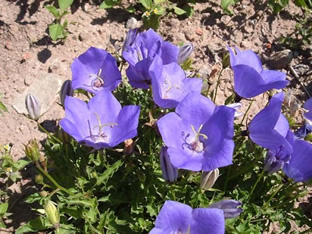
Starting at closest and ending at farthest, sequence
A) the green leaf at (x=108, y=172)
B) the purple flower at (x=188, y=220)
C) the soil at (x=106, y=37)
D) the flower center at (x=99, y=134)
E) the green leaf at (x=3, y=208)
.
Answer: the purple flower at (x=188, y=220), the flower center at (x=99, y=134), the green leaf at (x=108, y=172), the green leaf at (x=3, y=208), the soil at (x=106, y=37)

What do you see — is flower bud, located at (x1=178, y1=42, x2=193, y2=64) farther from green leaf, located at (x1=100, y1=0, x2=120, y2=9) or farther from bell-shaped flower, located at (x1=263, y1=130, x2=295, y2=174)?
green leaf, located at (x1=100, y1=0, x2=120, y2=9)

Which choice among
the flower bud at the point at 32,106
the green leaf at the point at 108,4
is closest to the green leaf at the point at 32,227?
the flower bud at the point at 32,106

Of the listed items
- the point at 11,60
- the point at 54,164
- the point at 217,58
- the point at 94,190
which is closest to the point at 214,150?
the point at 94,190

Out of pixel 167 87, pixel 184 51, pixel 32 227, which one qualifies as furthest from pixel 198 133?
pixel 32 227

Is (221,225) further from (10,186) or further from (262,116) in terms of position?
(10,186)

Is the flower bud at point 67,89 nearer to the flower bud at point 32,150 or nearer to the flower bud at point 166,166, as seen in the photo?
the flower bud at point 32,150

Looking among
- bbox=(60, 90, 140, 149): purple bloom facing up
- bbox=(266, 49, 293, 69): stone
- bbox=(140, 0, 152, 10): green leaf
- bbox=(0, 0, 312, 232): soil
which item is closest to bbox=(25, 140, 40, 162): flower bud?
bbox=(60, 90, 140, 149): purple bloom facing up
